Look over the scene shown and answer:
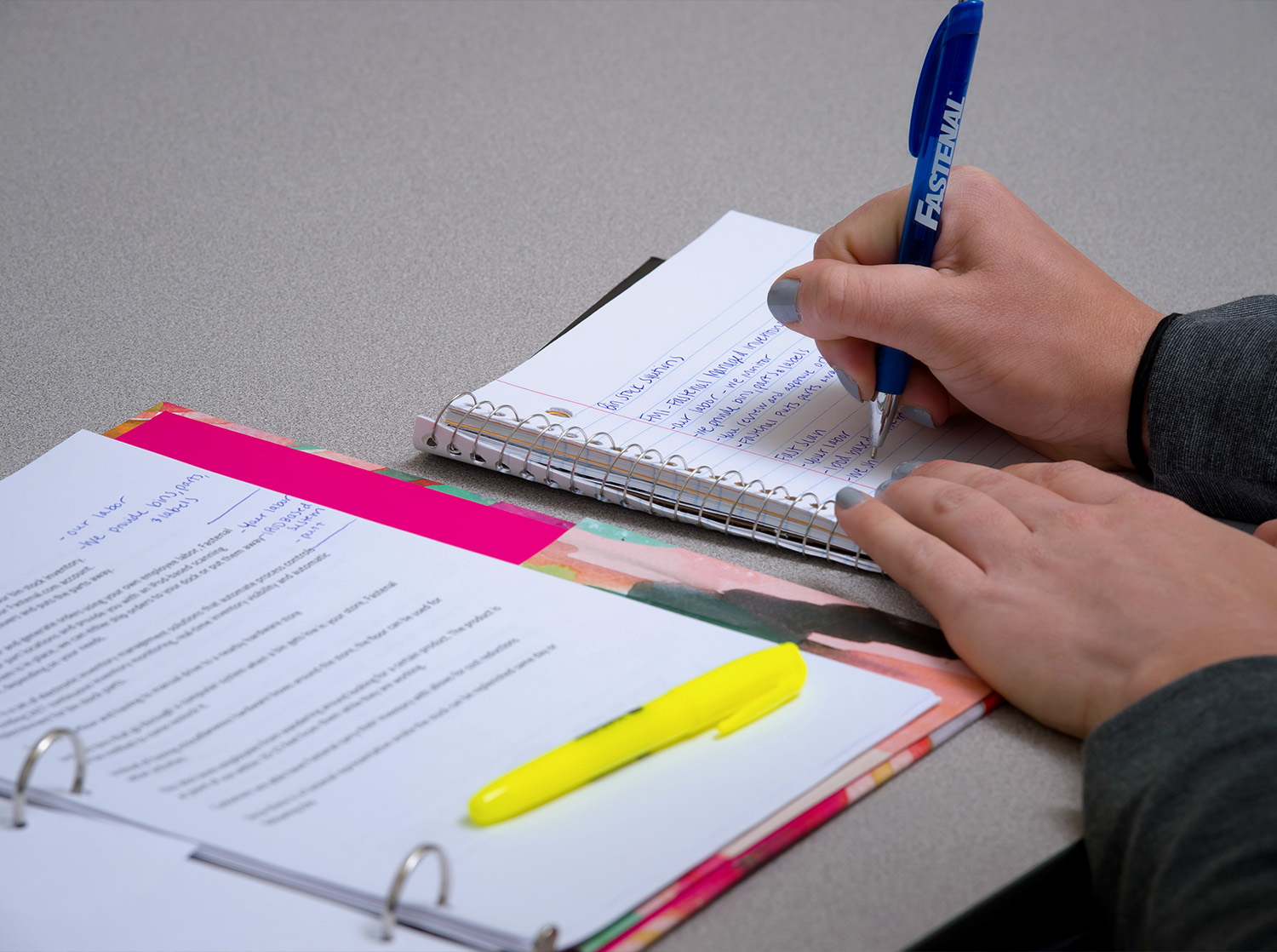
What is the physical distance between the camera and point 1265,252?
0.99 meters

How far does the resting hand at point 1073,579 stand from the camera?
Result: 494 millimetres

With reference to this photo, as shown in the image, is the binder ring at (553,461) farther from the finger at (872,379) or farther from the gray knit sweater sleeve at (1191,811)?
the gray knit sweater sleeve at (1191,811)

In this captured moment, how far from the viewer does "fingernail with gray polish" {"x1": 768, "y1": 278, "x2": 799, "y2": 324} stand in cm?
71

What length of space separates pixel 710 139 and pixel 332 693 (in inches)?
32.3

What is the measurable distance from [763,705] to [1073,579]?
0.52 ft

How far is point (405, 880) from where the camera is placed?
1.33 feet

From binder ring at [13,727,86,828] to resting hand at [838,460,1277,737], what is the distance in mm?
365

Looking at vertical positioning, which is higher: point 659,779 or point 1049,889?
point 659,779

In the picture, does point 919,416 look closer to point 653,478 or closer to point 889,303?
point 889,303

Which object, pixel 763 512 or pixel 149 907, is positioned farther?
pixel 763 512

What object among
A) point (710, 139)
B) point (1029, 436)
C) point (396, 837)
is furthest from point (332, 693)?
point (710, 139)

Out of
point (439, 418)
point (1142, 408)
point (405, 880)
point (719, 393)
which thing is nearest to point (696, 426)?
point (719, 393)

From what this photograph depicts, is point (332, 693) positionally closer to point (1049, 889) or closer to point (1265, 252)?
point (1049, 889)

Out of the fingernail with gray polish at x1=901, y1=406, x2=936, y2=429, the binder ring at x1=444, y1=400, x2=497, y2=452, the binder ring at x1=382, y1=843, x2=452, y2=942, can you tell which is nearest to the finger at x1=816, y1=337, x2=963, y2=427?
the fingernail with gray polish at x1=901, y1=406, x2=936, y2=429
